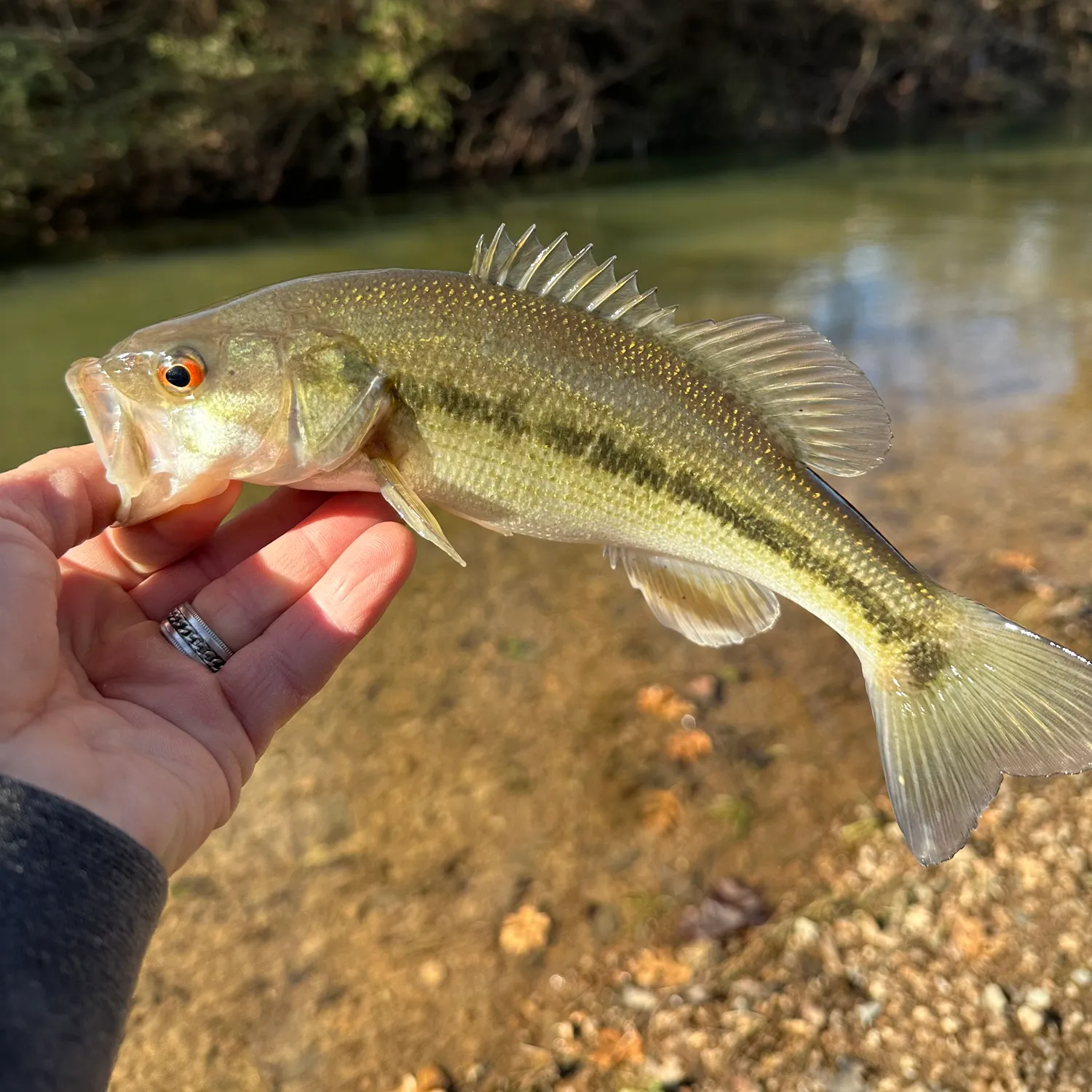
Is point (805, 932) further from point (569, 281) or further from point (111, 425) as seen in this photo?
point (111, 425)

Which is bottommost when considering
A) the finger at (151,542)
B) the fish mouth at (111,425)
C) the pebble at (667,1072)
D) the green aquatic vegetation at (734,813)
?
the green aquatic vegetation at (734,813)

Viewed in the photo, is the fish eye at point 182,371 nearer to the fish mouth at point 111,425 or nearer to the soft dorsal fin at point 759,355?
the fish mouth at point 111,425

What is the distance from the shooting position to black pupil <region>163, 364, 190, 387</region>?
89.7 inches

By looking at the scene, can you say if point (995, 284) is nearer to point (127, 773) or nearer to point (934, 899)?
point (934, 899)

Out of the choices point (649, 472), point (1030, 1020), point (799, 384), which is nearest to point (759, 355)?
point (799, 384)

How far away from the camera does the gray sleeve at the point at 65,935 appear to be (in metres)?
1.43

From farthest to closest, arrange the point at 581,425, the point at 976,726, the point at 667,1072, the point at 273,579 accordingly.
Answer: the point at 667,1072
the point at 273,579
the point at 581,425
the point at 976,726

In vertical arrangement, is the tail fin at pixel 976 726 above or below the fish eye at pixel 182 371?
below

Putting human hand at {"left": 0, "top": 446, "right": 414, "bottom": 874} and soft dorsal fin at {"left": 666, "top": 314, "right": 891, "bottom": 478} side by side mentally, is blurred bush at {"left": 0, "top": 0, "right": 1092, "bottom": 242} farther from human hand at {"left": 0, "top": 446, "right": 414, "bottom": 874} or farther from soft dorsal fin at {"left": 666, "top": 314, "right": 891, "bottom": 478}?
soft dorsal fin at {"left": 666, "top": 314, "right": 891, "bottom": 478}

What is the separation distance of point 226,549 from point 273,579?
11.7 inches

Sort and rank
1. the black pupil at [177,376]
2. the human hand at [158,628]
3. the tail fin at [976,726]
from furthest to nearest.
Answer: the black pupil at [177,376]
the tail fin at [976,726]
the human hand at [158,628]

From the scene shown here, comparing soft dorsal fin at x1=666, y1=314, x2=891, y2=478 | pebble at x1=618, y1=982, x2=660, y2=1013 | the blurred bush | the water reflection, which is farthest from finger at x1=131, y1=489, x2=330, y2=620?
the blurred bush

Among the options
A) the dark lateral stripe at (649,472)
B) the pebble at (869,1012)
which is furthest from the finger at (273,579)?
the pebble at (869,1012)

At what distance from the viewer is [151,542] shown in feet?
8.64
